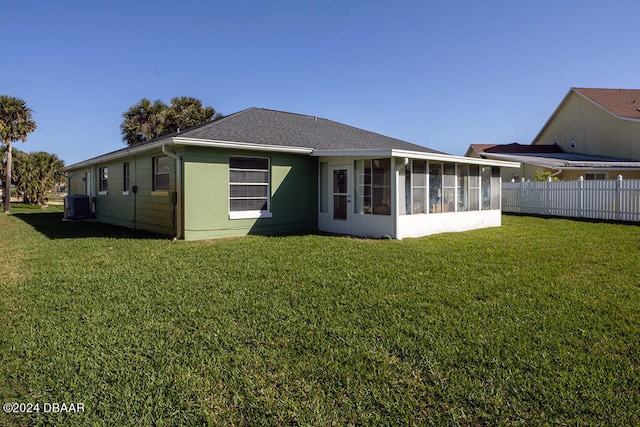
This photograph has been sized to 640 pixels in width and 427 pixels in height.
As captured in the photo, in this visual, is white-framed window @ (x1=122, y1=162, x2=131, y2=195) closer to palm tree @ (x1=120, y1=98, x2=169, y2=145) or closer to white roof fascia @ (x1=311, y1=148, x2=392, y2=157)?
white roof fascia @ (x1=311, y1=148, x2=392, y2=157)

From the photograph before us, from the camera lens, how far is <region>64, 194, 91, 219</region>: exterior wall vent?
56.6ft

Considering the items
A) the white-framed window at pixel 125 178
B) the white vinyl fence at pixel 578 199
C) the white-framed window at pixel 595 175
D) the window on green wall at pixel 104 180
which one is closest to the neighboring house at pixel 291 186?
the white-framed window at pixel 125 178

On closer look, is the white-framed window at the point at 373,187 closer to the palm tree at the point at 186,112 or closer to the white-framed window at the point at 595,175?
the white-framed window at the point at 595,175

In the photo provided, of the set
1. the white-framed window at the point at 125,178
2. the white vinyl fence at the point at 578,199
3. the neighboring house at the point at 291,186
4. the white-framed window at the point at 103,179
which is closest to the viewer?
the neighboring house at the point at 291,186

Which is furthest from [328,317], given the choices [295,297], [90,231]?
[90,231]

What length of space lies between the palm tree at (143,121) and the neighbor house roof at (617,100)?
29.2 meters

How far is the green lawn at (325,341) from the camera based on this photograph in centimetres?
268

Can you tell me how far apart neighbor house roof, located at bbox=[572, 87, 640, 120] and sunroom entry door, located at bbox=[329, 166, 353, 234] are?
2260cm

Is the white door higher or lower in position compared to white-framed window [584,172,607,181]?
lower

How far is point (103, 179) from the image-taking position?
17.4 m

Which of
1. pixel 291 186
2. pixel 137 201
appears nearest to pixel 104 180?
pixel 137 201

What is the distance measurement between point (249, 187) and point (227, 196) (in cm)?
76

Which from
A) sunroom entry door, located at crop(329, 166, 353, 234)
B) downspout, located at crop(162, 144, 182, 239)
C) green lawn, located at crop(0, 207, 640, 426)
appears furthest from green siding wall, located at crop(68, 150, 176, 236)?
sunroom entry door, located at crop(329, 166, 353, 234)

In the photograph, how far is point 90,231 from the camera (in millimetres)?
→ 12797
